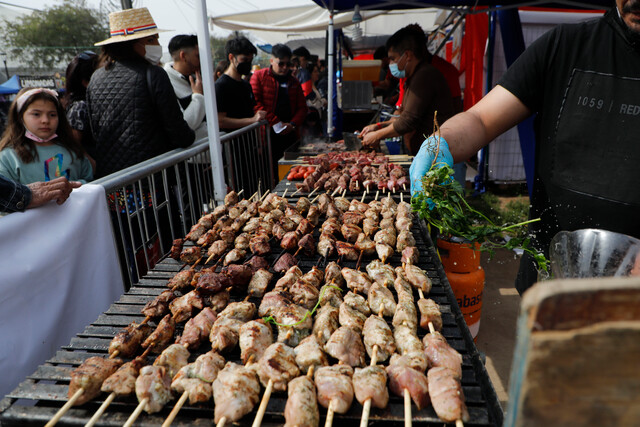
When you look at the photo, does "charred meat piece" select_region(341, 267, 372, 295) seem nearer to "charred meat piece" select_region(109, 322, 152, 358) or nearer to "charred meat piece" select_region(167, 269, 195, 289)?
"charred meat piece" select_region(167, 269, 195, 289)

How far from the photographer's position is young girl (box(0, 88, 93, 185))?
356 cm

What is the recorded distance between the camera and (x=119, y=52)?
161 inches

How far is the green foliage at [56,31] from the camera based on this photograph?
2212 cm

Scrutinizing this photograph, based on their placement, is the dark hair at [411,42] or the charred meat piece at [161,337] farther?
the dark hair at [411,42]

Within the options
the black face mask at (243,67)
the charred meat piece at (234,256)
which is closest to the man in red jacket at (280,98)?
the black face mask at (243,67)

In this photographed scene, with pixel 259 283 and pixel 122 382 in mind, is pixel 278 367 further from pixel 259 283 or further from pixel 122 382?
pixel 259 283

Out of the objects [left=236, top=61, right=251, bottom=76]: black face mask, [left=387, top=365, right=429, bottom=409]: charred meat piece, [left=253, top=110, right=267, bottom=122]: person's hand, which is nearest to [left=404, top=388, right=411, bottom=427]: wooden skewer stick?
[left=387, top=365, right=429, bottom=409]: charred meat piece

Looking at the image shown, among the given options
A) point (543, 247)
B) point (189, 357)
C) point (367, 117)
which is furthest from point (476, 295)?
point (367, 117)

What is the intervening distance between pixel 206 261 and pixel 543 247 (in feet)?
8.82

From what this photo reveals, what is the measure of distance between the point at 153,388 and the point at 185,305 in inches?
29.3

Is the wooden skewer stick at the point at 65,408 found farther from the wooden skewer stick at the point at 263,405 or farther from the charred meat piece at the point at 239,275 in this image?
the charred meat piece at the point at 239,275

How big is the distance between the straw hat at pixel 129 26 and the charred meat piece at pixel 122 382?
3531 mm

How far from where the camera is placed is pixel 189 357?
209 cm

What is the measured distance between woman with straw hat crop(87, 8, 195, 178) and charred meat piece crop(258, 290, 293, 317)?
2.63 meters
